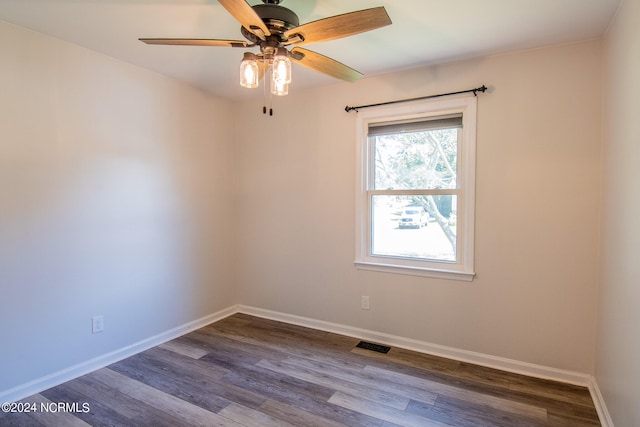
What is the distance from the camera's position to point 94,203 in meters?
2.67

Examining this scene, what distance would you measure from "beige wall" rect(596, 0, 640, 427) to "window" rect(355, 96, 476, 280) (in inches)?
33.0

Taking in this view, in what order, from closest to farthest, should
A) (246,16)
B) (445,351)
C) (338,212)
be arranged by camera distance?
(246,16), (445,351), (338,212)

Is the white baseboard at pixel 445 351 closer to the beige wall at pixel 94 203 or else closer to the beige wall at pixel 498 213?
the beige wall at pixel 498 213

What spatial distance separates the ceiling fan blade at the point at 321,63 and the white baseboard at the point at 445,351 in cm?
227

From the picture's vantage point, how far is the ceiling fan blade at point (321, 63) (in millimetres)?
1815

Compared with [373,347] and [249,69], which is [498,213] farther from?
[249,69]

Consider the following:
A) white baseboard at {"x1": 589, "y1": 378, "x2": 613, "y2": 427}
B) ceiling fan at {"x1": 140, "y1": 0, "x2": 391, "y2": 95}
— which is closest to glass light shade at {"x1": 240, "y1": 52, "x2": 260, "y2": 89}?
ceiling fan at {"x1": 140, "y1": 0, "x2": 391, "y2": 95}

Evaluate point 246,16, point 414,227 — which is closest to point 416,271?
point 414,227

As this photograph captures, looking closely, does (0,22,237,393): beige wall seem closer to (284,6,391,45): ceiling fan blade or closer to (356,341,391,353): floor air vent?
(356,341,391,353): floor air vent

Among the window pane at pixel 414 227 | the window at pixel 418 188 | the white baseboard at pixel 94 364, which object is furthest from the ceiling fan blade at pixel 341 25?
the white baseboard at pixel 94 364

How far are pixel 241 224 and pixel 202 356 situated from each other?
5.04ft

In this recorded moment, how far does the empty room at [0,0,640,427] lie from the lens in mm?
2043

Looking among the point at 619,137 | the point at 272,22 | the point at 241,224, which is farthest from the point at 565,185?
the point at 241,224

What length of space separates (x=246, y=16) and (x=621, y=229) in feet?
7.30
